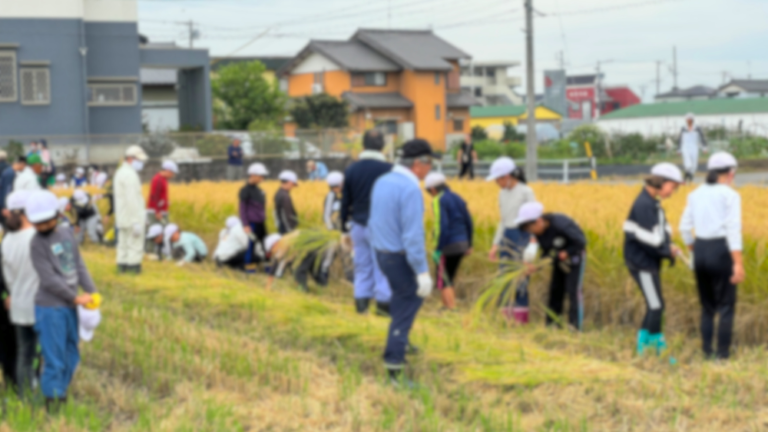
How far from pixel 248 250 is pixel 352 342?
4.66m

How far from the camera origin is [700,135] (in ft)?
54.3

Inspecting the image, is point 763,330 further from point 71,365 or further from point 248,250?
point 248,250

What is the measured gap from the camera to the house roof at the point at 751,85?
2724 inches

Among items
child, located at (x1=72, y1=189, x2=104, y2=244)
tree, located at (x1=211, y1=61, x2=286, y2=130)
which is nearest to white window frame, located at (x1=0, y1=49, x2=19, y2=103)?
child, located at (x1=72, y1=189, x2=104, y2=244)

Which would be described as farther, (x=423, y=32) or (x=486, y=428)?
(x=423, y=32)

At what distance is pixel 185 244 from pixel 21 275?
7.00 meters

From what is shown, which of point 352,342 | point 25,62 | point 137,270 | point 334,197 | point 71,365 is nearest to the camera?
point 71,365

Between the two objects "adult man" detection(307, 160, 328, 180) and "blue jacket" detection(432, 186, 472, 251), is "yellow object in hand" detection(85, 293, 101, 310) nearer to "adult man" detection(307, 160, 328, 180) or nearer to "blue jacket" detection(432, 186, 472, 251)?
"blue jacket" detection(432, 186, 472, 251)

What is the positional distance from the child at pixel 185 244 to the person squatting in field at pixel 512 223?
550 cm

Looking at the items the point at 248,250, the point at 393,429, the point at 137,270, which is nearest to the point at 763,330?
the point at 393,429

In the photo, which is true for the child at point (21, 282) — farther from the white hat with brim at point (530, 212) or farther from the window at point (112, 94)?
the window at point (112, 94)

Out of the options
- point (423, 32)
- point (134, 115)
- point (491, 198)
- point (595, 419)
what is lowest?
point (595, 419)

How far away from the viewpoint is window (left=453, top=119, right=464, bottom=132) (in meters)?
54.2

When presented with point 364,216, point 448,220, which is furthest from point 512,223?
point 364,216
